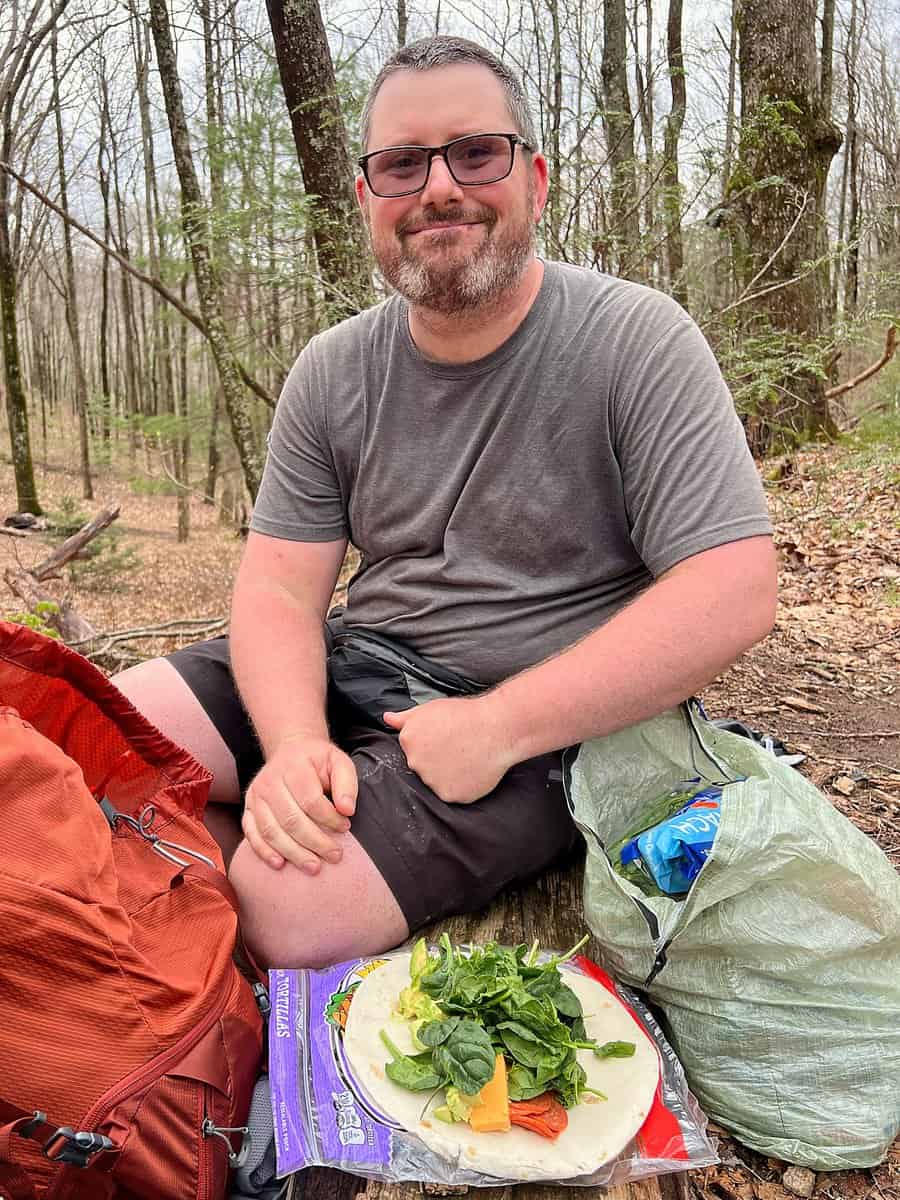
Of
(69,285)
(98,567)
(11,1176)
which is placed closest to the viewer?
(11,1176)

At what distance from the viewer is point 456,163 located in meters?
1.98

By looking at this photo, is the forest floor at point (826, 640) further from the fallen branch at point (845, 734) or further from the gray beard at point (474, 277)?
the gray beard at point (474, 277)

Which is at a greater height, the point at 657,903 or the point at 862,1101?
the point at 657,903

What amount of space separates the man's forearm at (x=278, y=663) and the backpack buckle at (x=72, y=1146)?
2.83 ft

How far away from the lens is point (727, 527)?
67.6 inches

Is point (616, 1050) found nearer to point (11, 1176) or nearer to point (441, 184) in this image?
point (11, 1176)

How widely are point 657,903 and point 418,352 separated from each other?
1337 millimetres

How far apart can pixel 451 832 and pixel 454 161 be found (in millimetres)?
1441

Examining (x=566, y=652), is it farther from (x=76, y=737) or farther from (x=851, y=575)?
(x=851, y=575)

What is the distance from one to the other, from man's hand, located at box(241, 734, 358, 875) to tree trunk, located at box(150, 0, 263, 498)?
5.89m

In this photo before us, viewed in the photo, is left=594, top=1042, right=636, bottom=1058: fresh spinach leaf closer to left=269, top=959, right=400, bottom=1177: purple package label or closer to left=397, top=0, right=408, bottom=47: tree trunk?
left=269, top=959, right=400, bottom=1177: purple package label

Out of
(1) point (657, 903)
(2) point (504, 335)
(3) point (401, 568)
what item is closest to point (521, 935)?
(1) point (657, 903)

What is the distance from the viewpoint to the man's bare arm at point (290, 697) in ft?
5.60

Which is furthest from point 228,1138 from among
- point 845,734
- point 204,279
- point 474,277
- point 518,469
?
point 204,279
